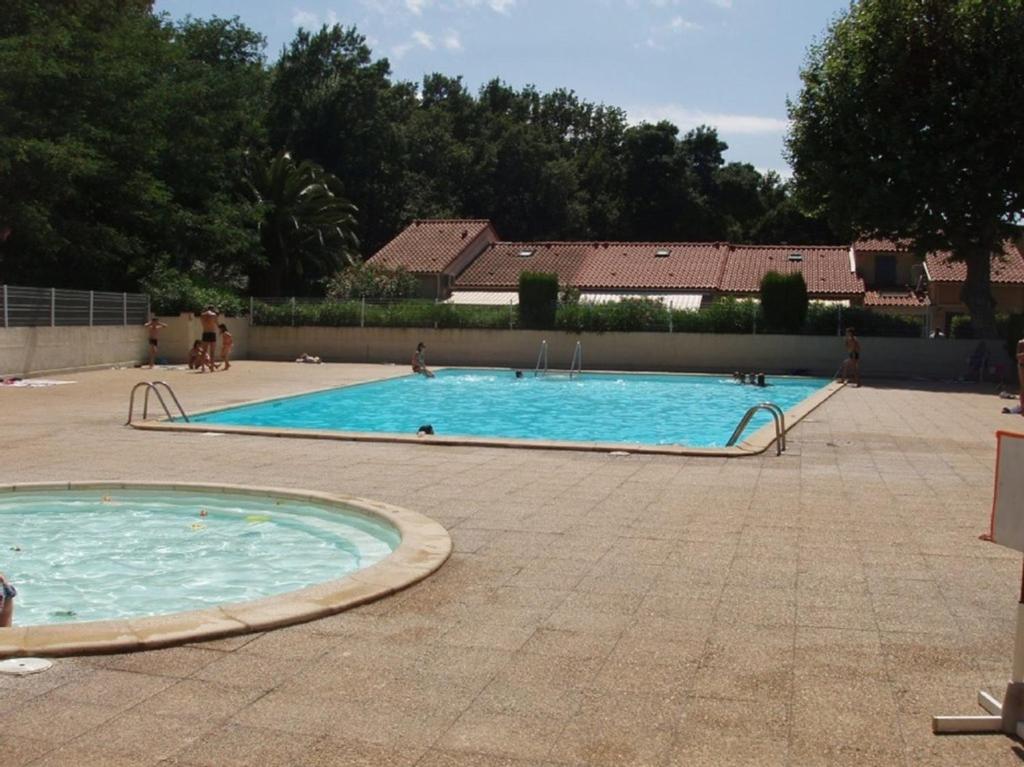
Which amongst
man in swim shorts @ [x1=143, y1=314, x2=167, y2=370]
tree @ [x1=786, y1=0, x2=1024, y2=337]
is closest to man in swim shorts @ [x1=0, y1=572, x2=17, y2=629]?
man in swim shorts @ [x1=143, y1=314, x2=167, y2=370]

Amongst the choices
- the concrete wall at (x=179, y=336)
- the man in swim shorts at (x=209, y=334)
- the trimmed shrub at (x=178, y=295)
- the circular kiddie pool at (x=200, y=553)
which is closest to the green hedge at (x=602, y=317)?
the trimmed shrub at (x=178, y=295)

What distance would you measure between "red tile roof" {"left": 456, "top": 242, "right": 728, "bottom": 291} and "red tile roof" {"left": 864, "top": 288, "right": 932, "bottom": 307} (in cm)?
746

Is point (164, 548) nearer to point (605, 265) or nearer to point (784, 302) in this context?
point (784, 302)

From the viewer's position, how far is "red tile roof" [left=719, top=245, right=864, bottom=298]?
48125mm

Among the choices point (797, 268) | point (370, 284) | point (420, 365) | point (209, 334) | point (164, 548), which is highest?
point (797, 268)

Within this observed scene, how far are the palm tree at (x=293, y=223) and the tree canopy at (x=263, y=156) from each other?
153mm

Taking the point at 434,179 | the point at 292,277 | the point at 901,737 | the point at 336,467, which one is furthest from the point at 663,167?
the point at 901,737

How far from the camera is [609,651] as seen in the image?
5.37m

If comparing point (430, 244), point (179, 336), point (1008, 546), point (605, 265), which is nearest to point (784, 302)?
point (605, 265)

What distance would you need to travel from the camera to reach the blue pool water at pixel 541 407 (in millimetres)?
21141

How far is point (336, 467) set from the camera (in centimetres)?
1179

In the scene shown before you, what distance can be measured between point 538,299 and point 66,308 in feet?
51.7

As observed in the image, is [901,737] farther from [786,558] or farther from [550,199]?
[550,199]

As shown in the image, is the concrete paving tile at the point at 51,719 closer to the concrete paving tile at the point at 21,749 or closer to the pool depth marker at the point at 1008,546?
the concrete paving tile at the point at 21,749
